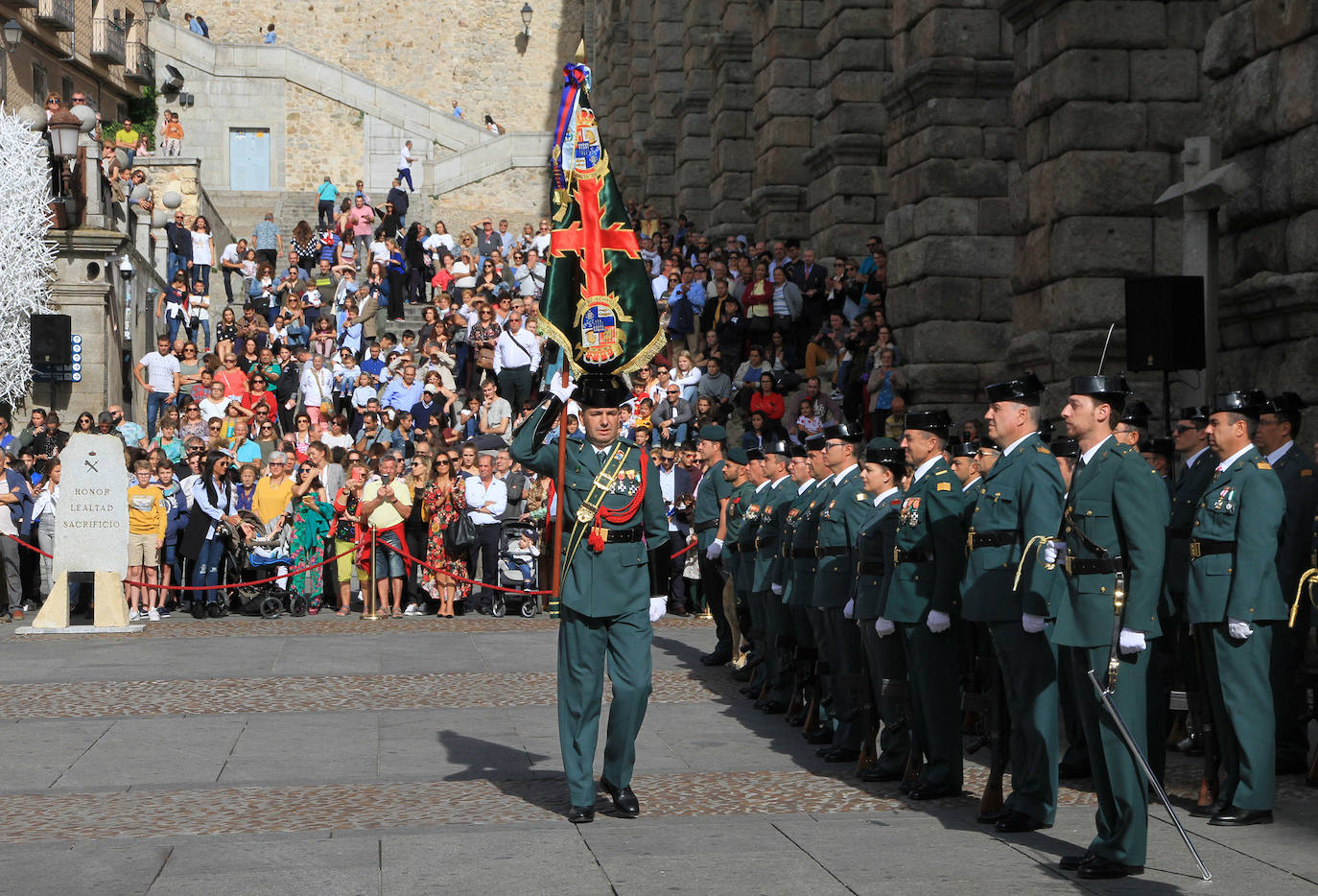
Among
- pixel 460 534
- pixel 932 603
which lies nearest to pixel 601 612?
pixel 932 603

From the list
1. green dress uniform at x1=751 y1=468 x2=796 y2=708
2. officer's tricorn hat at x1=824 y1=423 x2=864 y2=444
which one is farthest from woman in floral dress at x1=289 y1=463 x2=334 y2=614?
officer's tricorn hat at x1=824 y1=423 x2=864 y2=444

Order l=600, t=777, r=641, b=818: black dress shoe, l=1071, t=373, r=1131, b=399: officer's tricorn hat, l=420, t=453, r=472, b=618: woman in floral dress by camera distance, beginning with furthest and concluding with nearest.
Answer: l=420, t=453, r=472, b=618: woman in floral dress < l=600, t=777, r=641, b=818: black dress shoe < l=1071, t=373, r=1131, b=399: officer's tricorn hat

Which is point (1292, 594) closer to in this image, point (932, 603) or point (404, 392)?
point (932, 603)

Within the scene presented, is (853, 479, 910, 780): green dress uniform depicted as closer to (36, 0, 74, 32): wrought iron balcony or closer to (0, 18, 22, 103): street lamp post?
(0, 18, 22, 103): street lamp post

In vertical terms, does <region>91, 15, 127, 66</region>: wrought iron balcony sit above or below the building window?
above

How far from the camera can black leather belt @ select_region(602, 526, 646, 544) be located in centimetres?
789

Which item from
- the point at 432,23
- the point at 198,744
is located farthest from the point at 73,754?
the point at 432,23

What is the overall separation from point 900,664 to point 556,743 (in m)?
2.18

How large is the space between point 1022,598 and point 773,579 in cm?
351

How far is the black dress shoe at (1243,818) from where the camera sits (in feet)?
23.9

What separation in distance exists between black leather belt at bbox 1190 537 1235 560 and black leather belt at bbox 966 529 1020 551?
2.98 feet

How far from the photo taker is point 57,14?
37.9m

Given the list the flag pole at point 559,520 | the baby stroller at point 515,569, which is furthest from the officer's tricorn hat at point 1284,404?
the baby stroller at point 515,569

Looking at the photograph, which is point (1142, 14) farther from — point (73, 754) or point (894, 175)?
point (73, 754)
